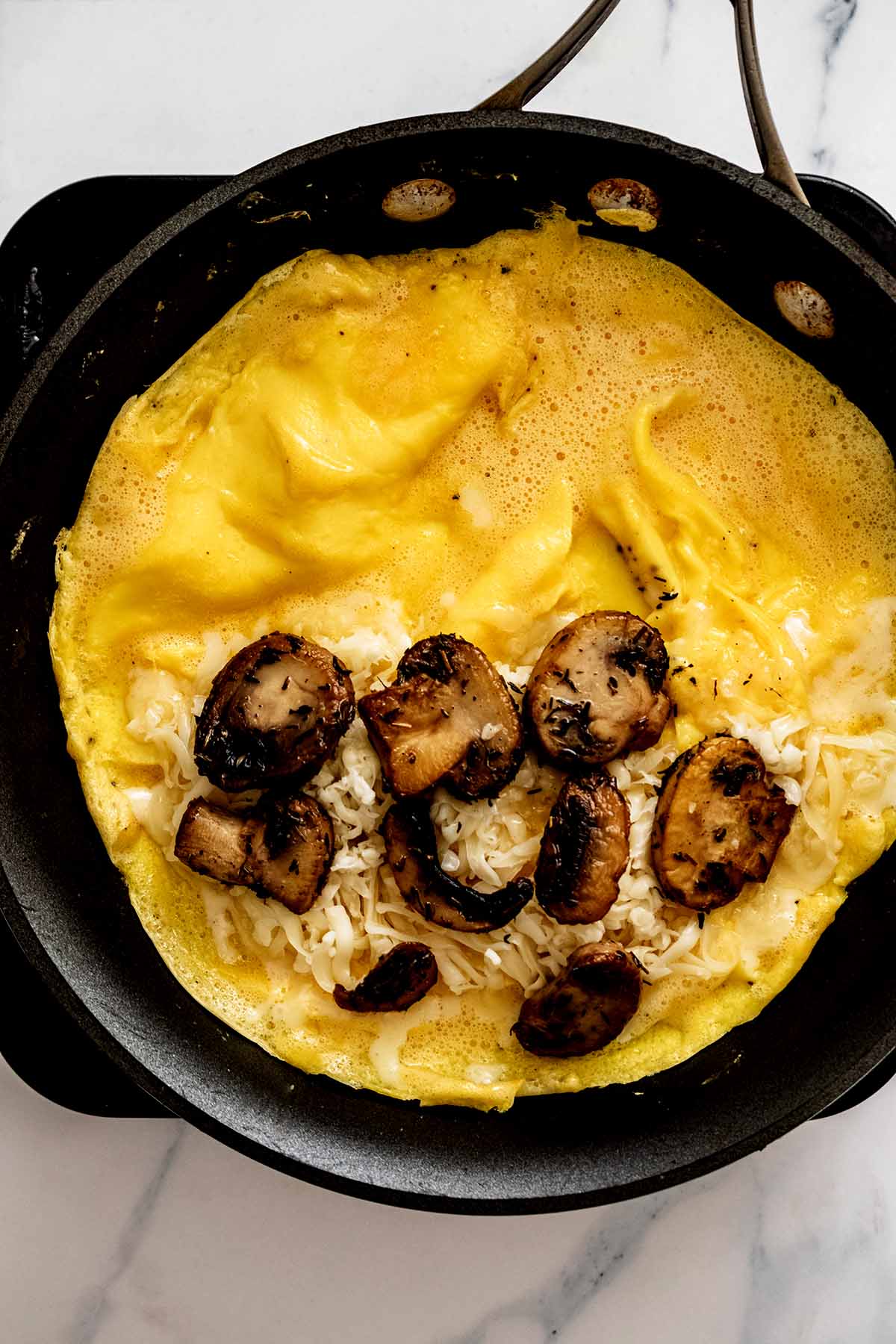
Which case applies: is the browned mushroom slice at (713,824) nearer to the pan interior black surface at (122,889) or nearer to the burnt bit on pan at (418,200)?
the pan interior black surface at (122,889)

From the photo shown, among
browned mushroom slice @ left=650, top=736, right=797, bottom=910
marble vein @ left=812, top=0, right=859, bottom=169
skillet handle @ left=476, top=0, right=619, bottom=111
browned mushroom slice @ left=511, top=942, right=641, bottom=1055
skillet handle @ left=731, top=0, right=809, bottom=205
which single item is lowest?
browned mushroom slice @ left=511, top=942, right=641, bottom=1055

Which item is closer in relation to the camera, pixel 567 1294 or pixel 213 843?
pixel 213 843

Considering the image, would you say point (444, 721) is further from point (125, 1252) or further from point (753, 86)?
point (125, 1252)

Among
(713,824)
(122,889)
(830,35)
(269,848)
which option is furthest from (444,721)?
(830,35)

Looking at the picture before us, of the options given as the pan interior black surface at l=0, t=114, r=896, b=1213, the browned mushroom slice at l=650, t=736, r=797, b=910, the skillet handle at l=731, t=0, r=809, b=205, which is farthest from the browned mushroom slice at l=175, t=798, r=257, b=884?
the skillet handle at l=731, t=0, r=809, b=205

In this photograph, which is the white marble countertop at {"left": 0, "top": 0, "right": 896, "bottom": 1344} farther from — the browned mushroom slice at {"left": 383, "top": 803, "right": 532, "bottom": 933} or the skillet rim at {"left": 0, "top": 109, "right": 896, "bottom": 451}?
the browned mushroom slice at {"left": 383, "top": 803, "right": 532, "bottom": 933}
